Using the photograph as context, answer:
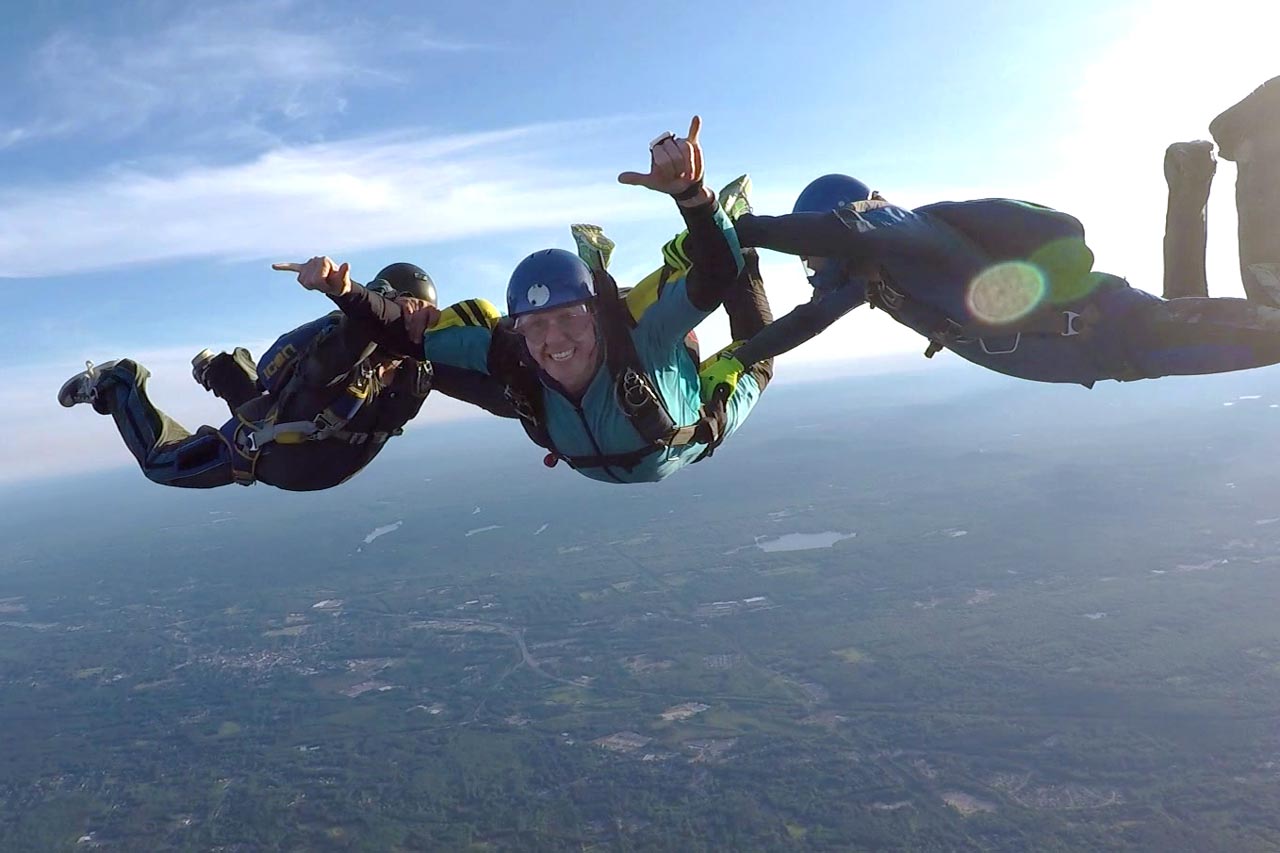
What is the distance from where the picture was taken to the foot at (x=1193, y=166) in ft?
12.8

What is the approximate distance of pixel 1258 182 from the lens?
378 centimetres

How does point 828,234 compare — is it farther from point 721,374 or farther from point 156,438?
point 156,438

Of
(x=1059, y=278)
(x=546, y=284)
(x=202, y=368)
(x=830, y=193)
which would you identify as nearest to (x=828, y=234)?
(x=830, y=193)

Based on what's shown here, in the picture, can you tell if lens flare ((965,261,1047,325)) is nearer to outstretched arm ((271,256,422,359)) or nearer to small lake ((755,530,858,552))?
outstretched arm ((271,256,422,359))

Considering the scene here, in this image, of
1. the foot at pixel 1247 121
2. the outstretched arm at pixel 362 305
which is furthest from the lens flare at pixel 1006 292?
the outstretched arm at pixel 362 305

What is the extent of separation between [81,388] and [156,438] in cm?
90

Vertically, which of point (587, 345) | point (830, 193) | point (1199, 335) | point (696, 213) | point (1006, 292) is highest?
point (830, 193)

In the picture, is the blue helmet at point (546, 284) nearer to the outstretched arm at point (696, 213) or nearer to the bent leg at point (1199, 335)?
the outstretched arm at point (696, 213)

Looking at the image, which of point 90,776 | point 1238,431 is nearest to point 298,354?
point 90,776

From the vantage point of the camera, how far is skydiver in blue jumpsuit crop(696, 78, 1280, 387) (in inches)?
144

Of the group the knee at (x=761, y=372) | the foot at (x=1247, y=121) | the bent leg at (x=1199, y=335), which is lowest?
the bent leg at (x=1199, y=335)

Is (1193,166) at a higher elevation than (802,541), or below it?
higher

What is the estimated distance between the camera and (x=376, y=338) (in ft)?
14.8

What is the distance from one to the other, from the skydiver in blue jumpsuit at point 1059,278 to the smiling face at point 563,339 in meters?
1.02
